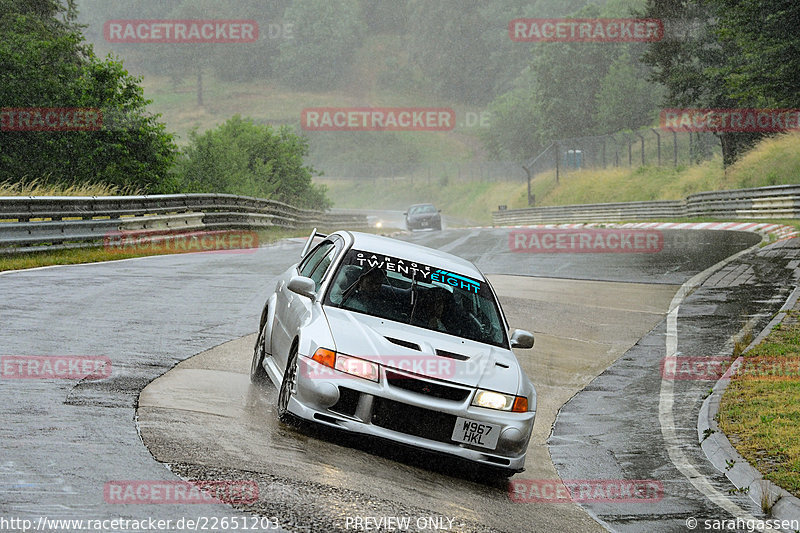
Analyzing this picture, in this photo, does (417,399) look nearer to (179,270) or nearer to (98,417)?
(98,417)

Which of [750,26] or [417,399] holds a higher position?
[750,26]

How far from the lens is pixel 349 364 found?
704cm

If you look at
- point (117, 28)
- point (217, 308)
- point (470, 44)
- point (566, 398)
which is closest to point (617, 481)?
point (566, 398)

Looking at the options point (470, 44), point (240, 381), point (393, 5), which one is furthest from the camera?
point (393, 5)

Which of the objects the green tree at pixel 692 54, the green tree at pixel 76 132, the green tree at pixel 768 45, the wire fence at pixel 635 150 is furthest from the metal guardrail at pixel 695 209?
the green tree at pixel 76 132

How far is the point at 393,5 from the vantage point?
196 metres

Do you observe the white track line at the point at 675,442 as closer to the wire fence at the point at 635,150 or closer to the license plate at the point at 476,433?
the license plate at the point at 476,433

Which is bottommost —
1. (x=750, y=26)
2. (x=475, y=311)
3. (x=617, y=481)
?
(x=617, y=481)

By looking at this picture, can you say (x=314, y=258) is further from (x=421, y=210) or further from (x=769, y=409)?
(x=421, y=210)

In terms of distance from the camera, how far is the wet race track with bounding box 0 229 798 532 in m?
5.72

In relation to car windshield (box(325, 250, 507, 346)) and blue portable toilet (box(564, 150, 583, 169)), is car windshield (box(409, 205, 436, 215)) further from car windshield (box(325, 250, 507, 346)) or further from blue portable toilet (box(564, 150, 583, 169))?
car windshield (box(325, 250, 507, 346))

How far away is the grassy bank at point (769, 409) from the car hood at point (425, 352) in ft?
7.26

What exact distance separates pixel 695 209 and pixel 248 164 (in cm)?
2597

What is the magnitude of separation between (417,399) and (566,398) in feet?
15.5
